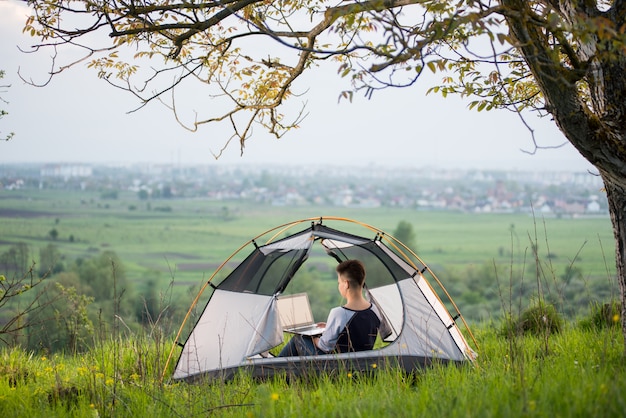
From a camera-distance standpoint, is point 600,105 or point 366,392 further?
point 600,105

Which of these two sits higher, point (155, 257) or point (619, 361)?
point (619, 361)

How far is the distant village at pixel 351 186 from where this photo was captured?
182ft

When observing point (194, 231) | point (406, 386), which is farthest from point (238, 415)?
point (194, 231)

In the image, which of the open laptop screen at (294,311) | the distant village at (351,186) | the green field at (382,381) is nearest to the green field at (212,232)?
the distant village at (351,186)

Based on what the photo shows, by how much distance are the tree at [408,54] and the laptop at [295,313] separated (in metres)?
1.67

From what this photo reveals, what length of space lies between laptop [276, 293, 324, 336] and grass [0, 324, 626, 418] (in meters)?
1.37

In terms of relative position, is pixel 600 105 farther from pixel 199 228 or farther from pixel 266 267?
pixel 199 228

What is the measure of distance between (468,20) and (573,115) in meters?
1.42

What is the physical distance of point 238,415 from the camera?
12.9ft

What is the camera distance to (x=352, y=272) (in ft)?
17.9

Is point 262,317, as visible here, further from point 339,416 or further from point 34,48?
point 34,48

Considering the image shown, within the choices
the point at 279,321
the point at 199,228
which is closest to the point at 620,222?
the point at 279,321

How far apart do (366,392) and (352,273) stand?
139 cm

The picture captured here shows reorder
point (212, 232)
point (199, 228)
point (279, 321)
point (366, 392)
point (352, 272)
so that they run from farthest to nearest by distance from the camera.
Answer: point (199, 228) < point (212, 232) < point (279, 321) < point (352, 272) < point (366, 392)
